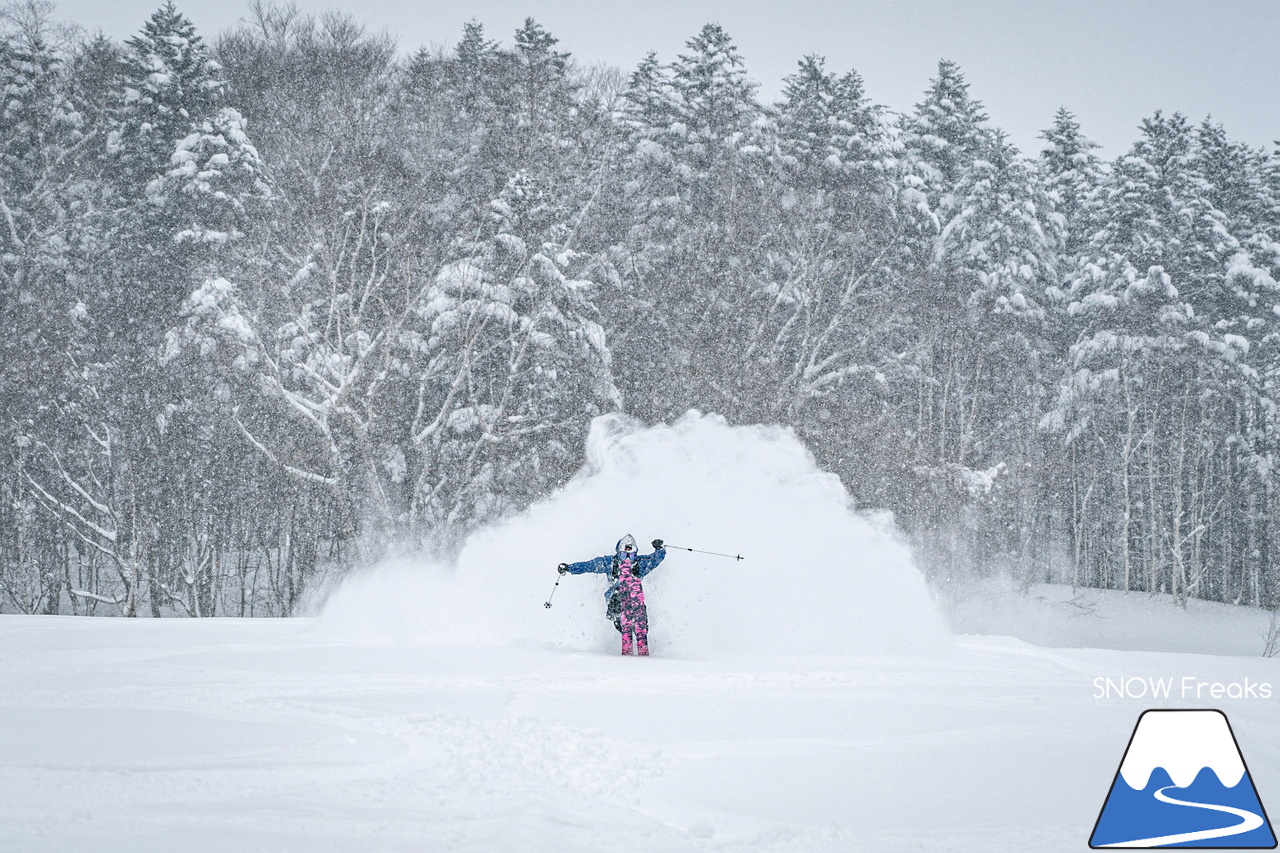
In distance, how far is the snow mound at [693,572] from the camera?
12.7 m

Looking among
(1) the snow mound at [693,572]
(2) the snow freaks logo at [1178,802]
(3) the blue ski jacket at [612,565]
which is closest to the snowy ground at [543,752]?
(2) the snow freaks logo at [1178,802]

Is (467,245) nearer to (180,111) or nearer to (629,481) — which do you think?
(180,111)

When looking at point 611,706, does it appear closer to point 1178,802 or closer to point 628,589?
point 628,589

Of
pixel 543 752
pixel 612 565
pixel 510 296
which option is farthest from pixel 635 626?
pixel 510 296

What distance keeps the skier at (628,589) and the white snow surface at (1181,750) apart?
6167 mm

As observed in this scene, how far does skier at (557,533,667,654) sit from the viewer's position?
460 inches

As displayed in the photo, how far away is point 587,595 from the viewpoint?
1327 cm

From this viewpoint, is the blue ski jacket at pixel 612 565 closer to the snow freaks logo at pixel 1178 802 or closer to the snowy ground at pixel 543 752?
the snowy ground at pixel 543 752

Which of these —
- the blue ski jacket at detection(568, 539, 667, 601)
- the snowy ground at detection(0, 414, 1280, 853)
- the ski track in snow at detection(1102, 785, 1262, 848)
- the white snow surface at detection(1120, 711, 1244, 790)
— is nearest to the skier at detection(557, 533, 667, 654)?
the blue ski jacket at detection(568, 539, 667, 601)

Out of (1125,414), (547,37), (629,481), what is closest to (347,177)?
(547,37)

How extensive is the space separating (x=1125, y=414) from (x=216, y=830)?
3215 centimetres

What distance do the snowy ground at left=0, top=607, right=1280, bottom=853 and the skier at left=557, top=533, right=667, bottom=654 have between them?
99cm

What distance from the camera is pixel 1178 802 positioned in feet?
16.8

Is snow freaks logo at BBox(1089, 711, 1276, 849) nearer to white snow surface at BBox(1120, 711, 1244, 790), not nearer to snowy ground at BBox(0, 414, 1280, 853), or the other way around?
white snow surface at BBox(1120, 711, 1244, 790)
